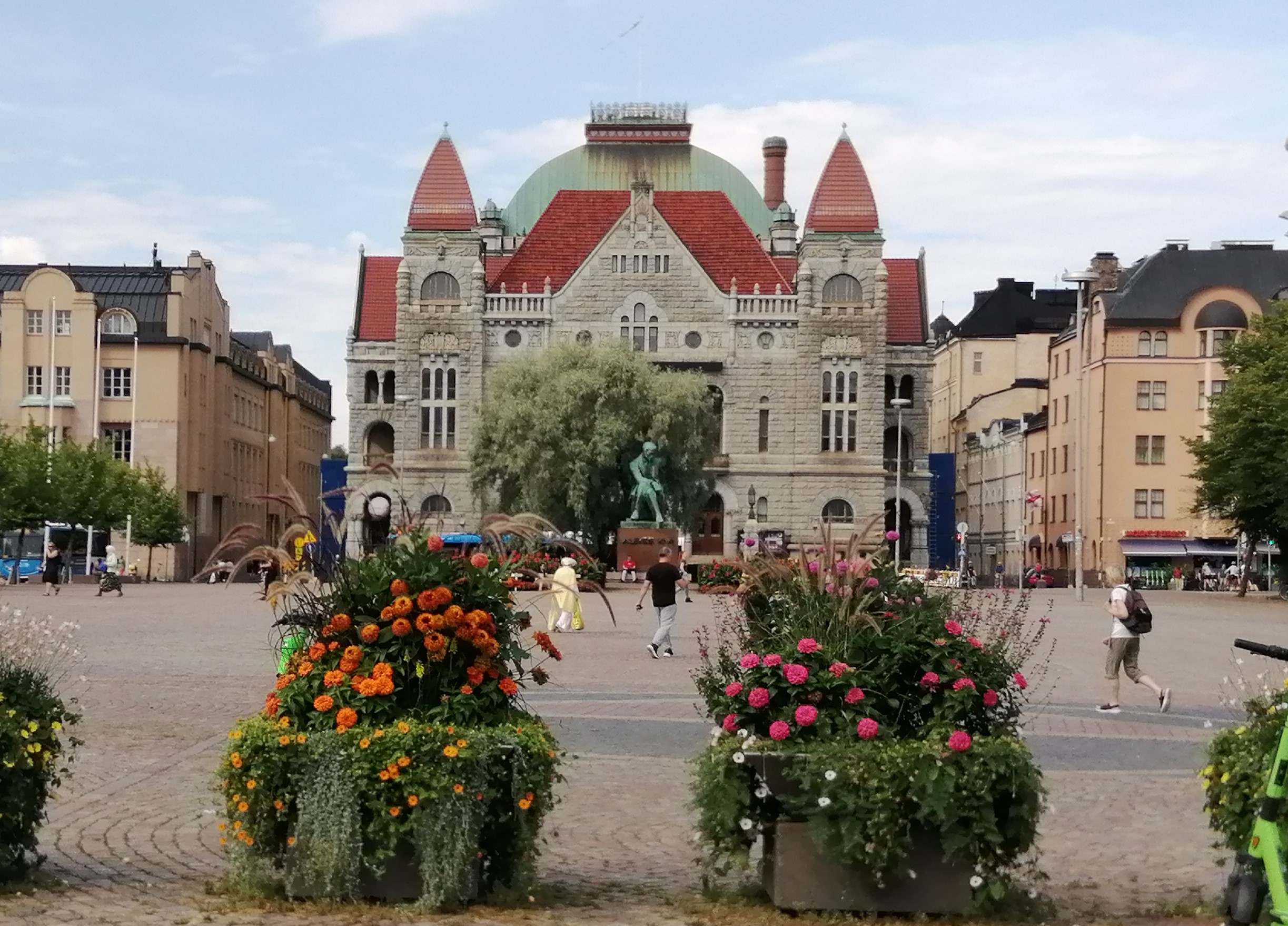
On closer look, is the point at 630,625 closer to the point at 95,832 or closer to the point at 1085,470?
the point at 95,832

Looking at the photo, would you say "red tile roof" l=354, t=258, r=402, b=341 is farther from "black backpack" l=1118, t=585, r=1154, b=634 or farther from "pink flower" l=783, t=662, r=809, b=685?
"pink flower" l=783, t=662, r=809, b=685

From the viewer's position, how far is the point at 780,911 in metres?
8.36

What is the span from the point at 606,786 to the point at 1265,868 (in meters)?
6.85

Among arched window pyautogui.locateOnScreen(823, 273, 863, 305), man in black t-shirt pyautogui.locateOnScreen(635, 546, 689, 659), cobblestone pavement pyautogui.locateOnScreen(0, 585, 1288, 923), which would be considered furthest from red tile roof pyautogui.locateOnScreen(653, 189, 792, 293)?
cobblestone pavement pyautogui.locateOnScreen(0, 585, 1288, 923)

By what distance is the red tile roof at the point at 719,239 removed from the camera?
10525cm

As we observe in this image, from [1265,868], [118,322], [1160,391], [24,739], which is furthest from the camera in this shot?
[118,322]

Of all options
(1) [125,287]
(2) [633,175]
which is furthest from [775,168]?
(1) [125,287]

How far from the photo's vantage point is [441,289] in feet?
340

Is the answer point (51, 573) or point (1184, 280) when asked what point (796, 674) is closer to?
point (51, 573)

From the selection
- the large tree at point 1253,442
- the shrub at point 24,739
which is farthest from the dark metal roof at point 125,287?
the shrub at point 24,739

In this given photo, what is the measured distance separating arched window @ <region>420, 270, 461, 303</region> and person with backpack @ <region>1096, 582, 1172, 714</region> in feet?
275

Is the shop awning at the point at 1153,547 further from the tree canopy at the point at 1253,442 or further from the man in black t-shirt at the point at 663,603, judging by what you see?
the man in black t-shirt at the point at 663,603

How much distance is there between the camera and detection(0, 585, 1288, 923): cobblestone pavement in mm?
9094

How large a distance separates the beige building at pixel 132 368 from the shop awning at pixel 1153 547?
3733 centimetres
